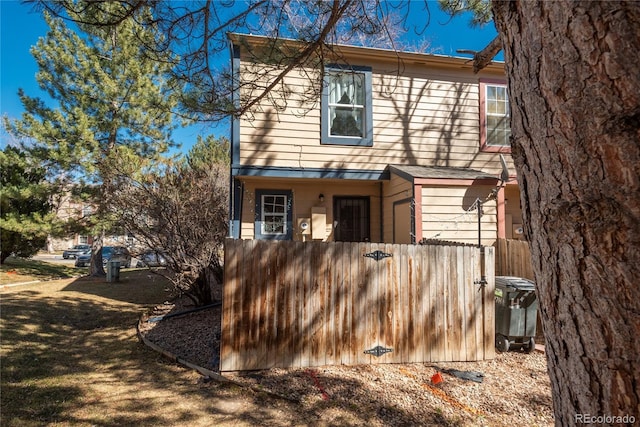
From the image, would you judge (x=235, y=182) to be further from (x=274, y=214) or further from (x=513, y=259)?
(x=513, y=259)

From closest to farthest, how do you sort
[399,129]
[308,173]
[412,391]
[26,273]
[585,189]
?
[585,189]
[412,391]
[308,173]
[399,129]
[26,273]

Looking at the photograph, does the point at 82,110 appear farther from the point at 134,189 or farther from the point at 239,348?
the point at 239,348

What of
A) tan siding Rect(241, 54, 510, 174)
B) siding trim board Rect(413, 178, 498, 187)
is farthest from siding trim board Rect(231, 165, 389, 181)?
siding trim board Rect(413, 178, 498, 187)

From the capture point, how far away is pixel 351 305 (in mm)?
4180

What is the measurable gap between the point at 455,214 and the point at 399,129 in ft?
8.44

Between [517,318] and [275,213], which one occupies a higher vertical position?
[275,213]

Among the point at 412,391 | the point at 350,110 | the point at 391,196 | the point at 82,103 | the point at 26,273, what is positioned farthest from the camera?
the point at 26,273

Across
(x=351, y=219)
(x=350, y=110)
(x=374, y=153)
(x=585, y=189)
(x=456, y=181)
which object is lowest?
(x=585, y=189)

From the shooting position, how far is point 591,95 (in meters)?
1.04

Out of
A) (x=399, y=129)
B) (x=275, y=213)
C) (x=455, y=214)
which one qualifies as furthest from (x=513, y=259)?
(x=275, y=213)

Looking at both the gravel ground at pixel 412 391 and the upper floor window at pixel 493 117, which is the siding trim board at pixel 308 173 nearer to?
the upper floor window at pixel 493 117

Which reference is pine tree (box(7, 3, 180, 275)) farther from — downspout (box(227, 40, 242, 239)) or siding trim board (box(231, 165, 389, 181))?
siding trim board (box(231, 165, 389, 181))

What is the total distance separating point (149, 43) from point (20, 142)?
12843 mm

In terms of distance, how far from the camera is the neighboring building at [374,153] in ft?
24.7
